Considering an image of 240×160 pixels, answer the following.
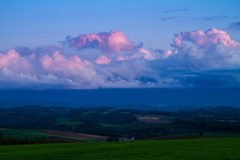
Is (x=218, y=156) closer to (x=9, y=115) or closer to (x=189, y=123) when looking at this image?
(x=189, y=123)

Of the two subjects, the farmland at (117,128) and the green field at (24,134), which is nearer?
the green field at (24,134)

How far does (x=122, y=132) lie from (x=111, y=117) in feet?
245

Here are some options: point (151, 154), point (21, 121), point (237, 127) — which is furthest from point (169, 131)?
point (21, 121)

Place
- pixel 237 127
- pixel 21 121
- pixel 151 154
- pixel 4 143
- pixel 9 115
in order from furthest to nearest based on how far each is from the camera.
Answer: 1. pixel 9 115
2. pixel 21 121
3. pixel 237 127
4. pixel 4 143
5. pixel 151 154

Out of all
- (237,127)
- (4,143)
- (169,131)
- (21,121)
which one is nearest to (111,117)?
(21,121)

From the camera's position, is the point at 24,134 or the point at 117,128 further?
the point at 117,128

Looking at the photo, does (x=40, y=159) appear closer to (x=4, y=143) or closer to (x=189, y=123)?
(x=4, y=143)

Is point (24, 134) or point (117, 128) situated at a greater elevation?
point (24, 134)

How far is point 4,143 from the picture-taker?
46.2m

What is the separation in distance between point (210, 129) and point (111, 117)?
287ft

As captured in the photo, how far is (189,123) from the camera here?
127812 mm

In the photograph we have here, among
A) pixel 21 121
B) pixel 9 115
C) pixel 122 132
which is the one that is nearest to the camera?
pixel 122 132

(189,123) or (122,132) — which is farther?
(189,123)

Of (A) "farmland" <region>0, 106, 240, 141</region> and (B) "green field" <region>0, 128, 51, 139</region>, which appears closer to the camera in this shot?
(B) "green field" <region>0, 128, 51, 139</region>
